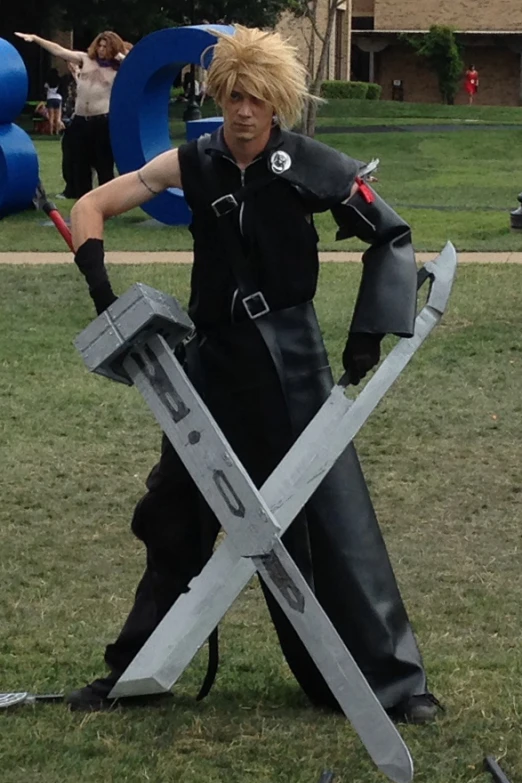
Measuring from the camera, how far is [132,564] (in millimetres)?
5484

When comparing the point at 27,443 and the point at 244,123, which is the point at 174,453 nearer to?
the point at 244,123

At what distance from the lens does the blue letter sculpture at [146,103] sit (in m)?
13.5

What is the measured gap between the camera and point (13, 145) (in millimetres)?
A: 13719

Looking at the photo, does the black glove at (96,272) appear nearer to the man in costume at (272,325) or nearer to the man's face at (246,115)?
the man in costume at (272,325)

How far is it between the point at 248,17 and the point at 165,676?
113 ft

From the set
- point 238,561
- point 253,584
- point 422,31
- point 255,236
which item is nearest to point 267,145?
point 255,236

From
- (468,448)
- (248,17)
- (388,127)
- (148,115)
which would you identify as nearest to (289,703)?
(468,448)

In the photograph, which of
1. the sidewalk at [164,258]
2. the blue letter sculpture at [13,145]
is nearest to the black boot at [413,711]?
the sidewalk at [164,258]

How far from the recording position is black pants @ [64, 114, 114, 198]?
1471cm

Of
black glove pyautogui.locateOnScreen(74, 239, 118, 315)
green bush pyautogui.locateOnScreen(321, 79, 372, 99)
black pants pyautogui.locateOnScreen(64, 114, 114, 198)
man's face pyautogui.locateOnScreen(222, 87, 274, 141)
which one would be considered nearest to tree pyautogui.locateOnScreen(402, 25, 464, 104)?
green bush pyautogui.locateOnScreen(321, 79, 372, 99)

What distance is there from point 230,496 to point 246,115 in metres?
0.95

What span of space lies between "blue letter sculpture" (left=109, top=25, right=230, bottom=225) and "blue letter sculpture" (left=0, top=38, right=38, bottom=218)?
0.85 meters

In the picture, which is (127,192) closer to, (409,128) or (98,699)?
(98,699)

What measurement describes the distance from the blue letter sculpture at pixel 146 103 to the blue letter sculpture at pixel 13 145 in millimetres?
852
